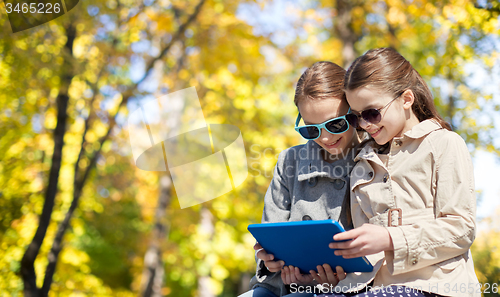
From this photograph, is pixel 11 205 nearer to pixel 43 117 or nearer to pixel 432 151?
pixel 43 117

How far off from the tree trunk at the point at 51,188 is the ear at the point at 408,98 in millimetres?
4088

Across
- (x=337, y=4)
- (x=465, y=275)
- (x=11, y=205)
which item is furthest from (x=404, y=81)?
(x=11, y=205)

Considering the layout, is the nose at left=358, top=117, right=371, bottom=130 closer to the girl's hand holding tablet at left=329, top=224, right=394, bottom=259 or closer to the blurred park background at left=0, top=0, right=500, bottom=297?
the girl's hand holding tablet at left=329, top=224, right=394, bottom=259

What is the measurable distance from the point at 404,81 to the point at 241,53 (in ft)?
19.1

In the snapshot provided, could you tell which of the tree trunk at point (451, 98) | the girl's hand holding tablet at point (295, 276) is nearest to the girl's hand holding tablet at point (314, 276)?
the girl's hand holding tablet at point (295, 276)

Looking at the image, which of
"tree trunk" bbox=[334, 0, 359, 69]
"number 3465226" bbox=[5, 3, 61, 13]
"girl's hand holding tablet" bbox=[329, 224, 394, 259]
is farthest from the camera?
"tree trunk" bbox=[334, 0, 359, 69]

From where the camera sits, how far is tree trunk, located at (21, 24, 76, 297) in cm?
464

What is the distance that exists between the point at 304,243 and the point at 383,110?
572mm

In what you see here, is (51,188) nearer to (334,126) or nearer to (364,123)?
(334,126)

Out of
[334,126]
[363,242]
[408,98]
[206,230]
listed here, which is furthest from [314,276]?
[206,230]

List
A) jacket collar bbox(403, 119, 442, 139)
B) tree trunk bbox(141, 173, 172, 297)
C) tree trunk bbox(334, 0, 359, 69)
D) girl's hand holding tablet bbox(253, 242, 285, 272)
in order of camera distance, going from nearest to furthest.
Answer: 1. jacket collar bbox(403, 119, 442, 139)
2. girl's hand holding tablet bbox(253, 242, 285, 272)
3. tree trunk bbox(334, 0, 359, 69)
4. tree trunk bbox(141, 173, 172, 297)

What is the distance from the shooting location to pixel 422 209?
1.38 metres

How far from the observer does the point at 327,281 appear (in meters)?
1.51

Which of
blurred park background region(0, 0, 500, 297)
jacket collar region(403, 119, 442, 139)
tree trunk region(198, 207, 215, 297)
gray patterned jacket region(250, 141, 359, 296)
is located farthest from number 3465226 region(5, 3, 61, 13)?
tree trunk region(198, 207, 215, 297)
